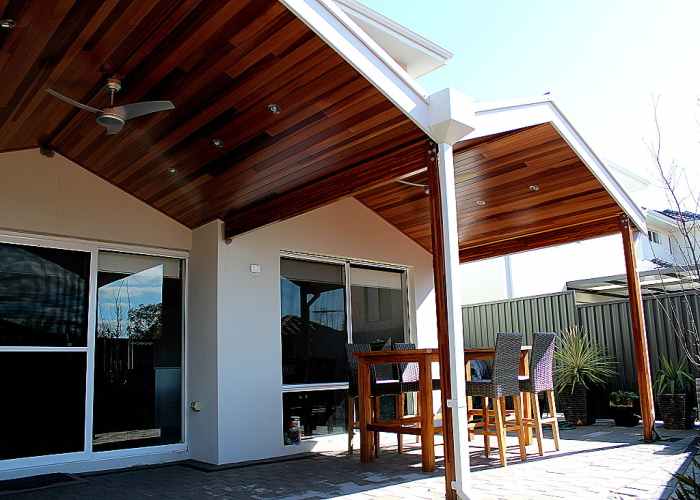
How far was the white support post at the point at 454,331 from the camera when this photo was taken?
4.00 m

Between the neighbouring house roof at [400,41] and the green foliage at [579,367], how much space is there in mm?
4364

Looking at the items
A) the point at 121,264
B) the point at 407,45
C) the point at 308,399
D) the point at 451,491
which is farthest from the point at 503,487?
the point at 407,45

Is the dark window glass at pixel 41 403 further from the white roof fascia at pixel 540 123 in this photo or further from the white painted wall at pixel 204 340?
the white roof fascia at pixel 540 123

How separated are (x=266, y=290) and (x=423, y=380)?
2.21 m

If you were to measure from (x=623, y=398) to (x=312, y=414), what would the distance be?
13.0ft

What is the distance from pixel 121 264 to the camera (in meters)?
6.50

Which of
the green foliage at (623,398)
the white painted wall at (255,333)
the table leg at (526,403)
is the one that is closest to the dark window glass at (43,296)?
the white painted wall at (255,333)

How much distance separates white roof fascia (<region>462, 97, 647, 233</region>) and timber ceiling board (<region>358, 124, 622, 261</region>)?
2.8 inches

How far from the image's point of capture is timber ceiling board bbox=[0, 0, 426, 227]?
3818 millimetres

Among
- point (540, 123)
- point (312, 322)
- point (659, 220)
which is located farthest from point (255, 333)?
point (659, 220)

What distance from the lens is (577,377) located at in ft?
26.2

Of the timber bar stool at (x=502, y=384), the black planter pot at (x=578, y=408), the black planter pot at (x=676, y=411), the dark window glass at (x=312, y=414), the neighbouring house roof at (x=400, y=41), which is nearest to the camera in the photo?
the timber bar stool at (x=502, y=384)

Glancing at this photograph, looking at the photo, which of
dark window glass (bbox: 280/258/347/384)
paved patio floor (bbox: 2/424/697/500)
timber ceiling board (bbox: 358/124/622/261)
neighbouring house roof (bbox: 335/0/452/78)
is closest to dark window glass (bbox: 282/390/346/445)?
dark window glass (bbox: 280/258/347/384)

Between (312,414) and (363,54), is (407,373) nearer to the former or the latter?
(312,414)
